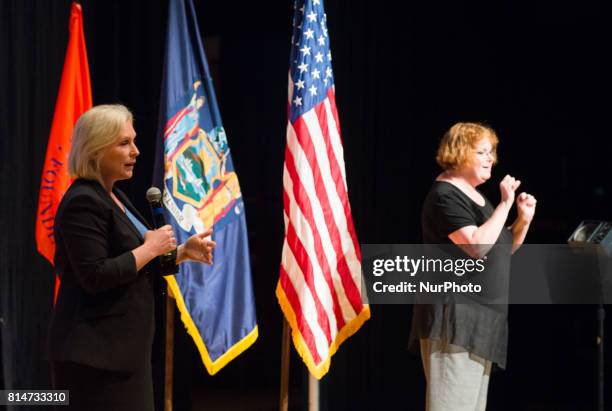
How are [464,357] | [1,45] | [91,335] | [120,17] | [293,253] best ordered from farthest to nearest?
1. [120,17]
2. [1,45]
3. [293,253]
4. [464,357]
5. [91,335]

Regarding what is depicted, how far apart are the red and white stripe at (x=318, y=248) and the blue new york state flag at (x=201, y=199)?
270mm

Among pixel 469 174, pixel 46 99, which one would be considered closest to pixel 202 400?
pixel 46 99

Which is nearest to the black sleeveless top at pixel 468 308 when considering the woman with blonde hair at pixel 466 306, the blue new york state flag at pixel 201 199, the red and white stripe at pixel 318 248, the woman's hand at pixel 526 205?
the woman with blonde hair at pixel 466 306

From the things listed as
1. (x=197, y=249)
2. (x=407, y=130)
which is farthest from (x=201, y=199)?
(x=407, y=130)

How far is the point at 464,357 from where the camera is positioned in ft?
9.48

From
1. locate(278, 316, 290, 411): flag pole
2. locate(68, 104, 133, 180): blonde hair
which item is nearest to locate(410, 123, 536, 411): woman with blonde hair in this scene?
locate(278, 316, 290, 411): flag pole

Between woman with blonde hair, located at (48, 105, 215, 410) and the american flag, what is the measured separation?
117 cm

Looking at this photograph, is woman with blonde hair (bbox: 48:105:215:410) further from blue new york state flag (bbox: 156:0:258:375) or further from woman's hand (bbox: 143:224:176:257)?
blue new york state flag (bbox: 156:0:258:375)

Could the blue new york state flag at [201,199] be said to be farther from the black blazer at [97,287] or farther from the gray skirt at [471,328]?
the black blazer at [97,287]

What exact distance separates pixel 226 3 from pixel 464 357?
2488 millimetres

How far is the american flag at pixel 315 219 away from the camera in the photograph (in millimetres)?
3383

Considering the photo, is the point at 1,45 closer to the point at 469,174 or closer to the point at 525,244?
the point at 469,174

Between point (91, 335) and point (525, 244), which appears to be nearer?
point (91, 335)

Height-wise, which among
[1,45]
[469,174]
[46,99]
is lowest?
[469,174]
